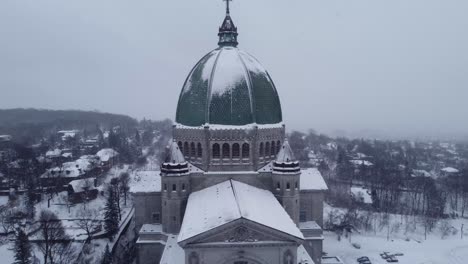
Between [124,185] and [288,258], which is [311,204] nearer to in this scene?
[288,258]

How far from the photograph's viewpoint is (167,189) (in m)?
31.5

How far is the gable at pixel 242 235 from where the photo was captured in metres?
23.1

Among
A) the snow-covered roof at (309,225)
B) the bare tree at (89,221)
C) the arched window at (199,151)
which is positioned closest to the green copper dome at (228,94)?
the arched window at (199,151)

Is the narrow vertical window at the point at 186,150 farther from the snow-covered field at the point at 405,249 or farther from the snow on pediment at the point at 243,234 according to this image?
the snow-covered field at the point at 405,249

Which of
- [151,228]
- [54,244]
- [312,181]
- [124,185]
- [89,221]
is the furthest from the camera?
[124,185]

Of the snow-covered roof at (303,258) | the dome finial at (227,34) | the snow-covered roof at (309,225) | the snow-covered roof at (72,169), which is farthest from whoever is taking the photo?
the snow-covered roof at (72,169)

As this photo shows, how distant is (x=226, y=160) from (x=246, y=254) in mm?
10081

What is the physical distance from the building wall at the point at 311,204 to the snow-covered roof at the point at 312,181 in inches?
18.7

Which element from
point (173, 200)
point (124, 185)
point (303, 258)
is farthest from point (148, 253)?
point (124, 185)

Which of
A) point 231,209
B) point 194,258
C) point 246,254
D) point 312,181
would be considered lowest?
point 194,258

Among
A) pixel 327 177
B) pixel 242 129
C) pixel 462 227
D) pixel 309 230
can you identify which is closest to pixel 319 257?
pixel 309 230

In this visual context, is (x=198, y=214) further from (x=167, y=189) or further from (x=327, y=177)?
(x=327, y=177)

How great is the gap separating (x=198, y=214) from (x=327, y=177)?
5422 centimetres

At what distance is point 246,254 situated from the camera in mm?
23781
